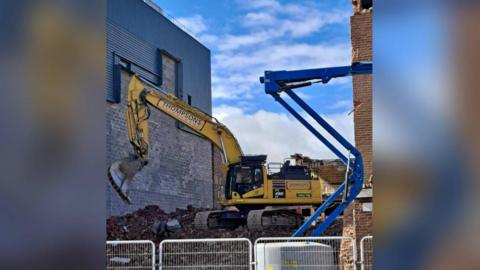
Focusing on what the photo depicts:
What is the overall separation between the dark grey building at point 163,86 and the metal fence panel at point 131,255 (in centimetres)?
924

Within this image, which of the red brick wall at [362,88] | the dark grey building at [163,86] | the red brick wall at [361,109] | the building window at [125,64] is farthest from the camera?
the building window at [125,64]

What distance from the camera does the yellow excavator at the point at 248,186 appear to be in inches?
763

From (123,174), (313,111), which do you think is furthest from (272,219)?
(313,111)

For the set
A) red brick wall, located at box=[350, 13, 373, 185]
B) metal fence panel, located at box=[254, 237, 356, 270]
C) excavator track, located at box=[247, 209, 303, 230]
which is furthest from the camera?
excavator track, located at box=[247, 209, 303, 230]

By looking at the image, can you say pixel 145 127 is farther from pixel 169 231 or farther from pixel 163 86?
pixel 163 86

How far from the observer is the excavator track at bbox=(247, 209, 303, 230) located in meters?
19.0

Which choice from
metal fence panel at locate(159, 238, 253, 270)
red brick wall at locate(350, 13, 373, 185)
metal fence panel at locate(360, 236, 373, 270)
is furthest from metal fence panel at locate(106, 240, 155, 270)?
red brick wall at locate(350, 13, 373, 185)

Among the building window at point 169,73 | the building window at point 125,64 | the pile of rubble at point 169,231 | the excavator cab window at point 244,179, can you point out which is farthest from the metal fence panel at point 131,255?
the building window at point 169,73

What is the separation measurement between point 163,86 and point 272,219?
36.5 feet

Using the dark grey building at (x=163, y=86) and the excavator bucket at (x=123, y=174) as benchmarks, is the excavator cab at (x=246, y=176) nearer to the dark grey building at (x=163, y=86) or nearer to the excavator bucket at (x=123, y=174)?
the excavator bucket at (x=123, y=174)

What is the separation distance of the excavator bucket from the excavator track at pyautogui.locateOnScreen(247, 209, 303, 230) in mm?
4313

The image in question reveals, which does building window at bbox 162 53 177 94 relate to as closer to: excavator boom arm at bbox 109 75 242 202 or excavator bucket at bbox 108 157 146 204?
excavator boom arm at bbox 109 75 242 202
